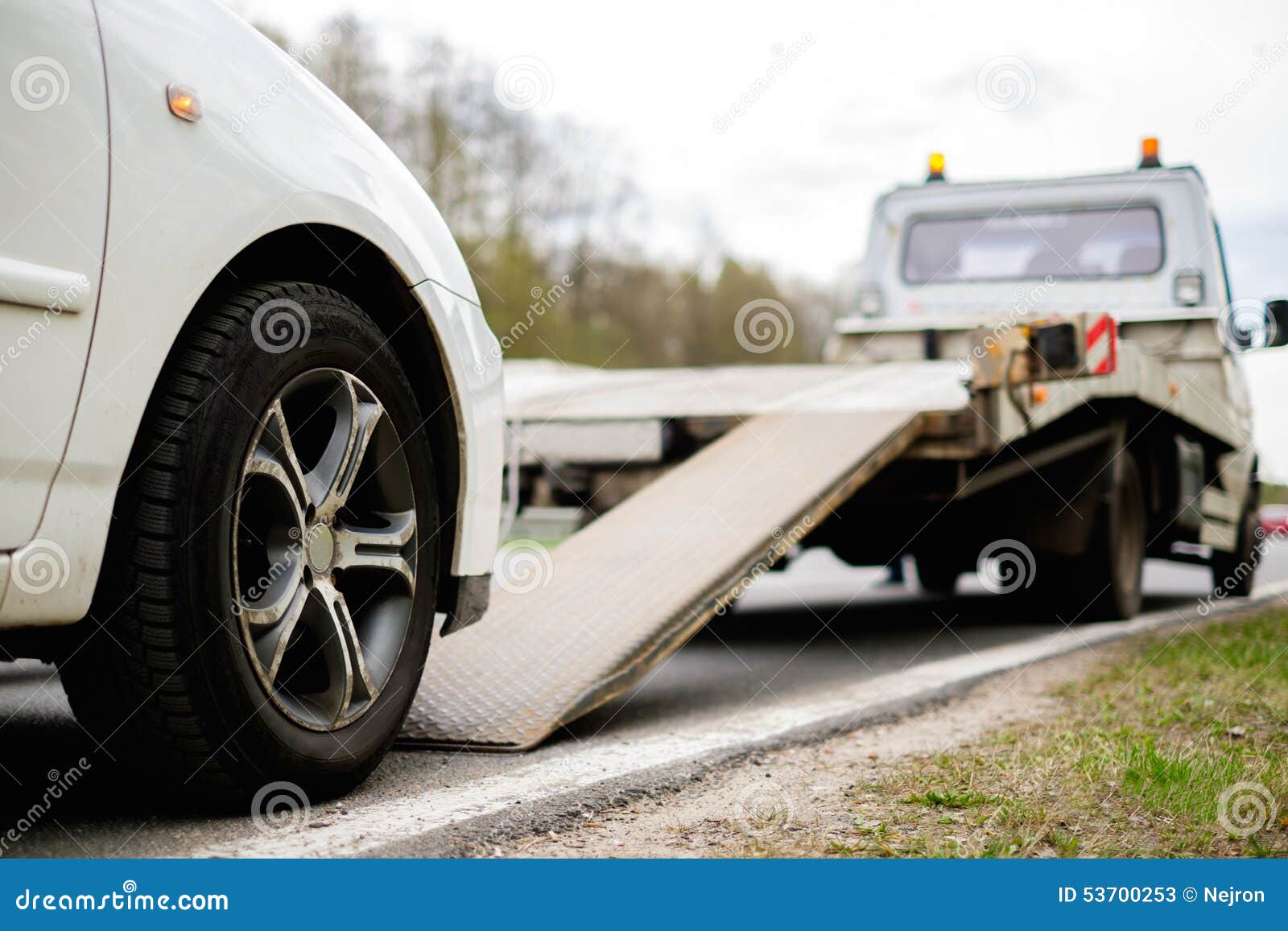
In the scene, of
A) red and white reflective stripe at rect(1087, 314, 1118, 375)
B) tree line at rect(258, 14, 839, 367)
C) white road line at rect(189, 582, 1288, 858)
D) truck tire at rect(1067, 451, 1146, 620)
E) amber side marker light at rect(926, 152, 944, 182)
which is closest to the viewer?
white road line at rect(189, 582, 1288, 858)

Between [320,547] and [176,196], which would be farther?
[320,547]

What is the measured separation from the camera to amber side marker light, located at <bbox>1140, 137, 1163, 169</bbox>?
813 centimetres

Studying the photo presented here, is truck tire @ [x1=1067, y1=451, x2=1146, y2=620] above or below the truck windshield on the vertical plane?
below

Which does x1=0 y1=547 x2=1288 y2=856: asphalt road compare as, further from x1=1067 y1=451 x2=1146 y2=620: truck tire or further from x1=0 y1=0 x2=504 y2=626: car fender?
x1=0 y1=0 x2=504 y2=626: car fender

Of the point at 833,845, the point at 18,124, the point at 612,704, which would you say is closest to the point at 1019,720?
the point at 612,704

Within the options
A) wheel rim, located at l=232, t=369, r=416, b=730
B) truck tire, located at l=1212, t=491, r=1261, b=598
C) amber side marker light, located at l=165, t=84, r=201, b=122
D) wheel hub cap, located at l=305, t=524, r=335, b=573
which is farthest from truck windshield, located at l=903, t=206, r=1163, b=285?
amber side marker light, located at l=165, t=84, r=201, b=122

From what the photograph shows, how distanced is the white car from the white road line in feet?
0.45

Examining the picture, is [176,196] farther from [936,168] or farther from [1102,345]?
[936,168]

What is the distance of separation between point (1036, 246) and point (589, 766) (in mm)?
6107

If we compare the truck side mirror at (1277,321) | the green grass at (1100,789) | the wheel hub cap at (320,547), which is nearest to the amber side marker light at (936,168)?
the truck side mirror at (1277,321)

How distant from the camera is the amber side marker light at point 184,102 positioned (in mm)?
2125

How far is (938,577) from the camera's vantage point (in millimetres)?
9094

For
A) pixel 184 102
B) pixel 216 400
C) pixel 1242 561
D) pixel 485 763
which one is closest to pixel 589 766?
pixel 485 763

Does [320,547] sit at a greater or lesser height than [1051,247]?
lesser
